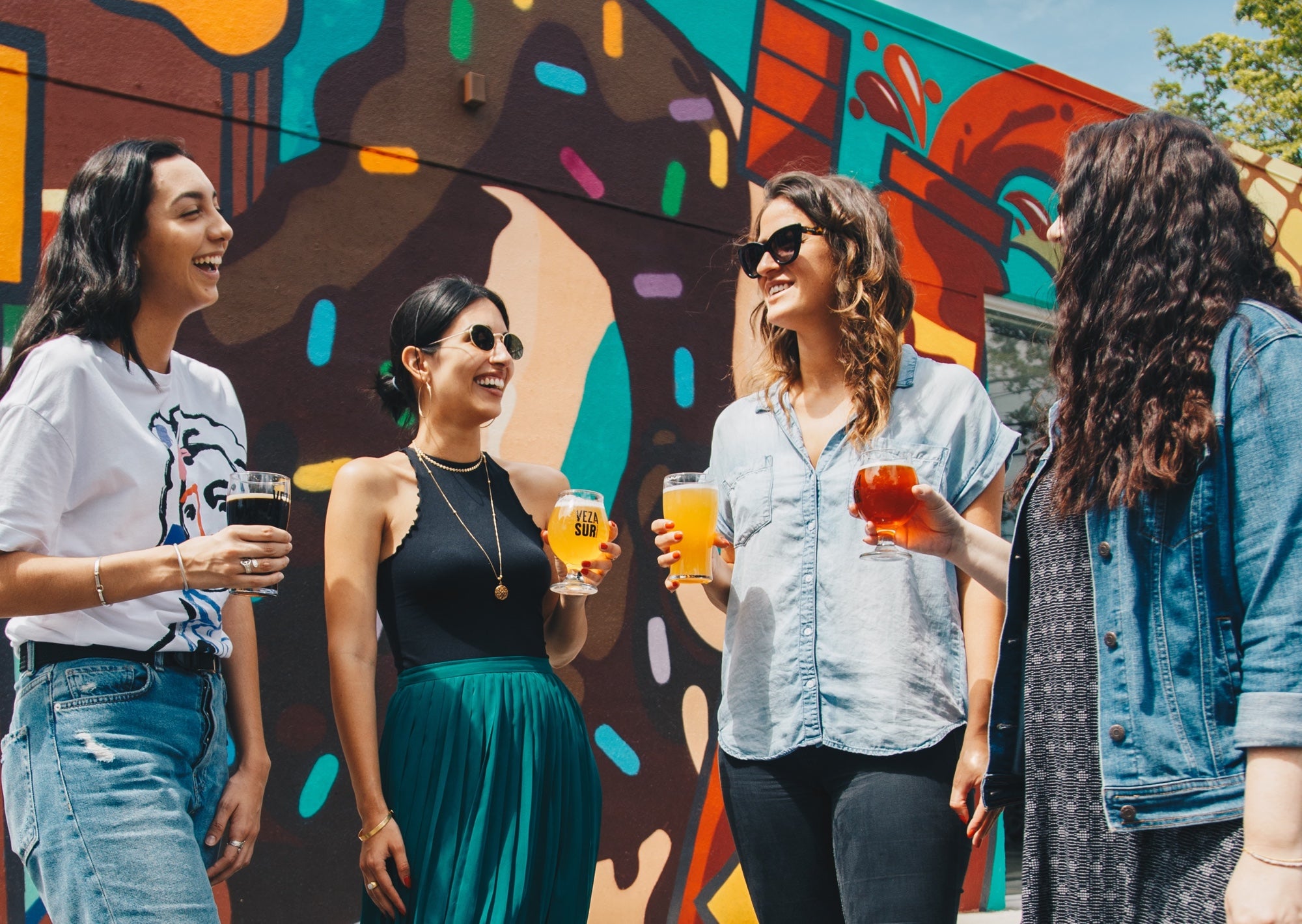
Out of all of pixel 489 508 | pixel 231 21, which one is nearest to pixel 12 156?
pixel 231 21

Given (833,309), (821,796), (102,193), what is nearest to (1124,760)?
(821,796)

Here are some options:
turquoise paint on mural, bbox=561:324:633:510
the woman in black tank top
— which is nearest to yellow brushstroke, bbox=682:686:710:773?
turquoise paint on mural, bbox=561:324:633:510

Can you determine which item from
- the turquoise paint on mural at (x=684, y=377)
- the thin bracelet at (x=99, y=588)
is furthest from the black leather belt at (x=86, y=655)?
the turquoise paint on mural at (x=684, y=377)

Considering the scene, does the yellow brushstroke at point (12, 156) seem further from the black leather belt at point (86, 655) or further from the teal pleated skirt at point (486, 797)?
the teal pleated skirt at point (486, 797)

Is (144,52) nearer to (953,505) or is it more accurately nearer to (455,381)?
(455,381)

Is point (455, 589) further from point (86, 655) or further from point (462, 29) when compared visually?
point (462, 29)

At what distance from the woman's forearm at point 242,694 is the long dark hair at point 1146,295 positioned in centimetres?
172

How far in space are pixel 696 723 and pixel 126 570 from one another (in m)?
2.99

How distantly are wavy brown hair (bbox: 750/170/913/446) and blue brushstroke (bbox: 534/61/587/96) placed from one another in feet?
7.20

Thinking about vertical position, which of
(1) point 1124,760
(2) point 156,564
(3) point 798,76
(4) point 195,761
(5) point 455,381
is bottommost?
(4) point 195,761

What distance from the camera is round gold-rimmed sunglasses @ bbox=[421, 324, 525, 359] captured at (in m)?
2.71

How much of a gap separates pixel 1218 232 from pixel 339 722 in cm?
200

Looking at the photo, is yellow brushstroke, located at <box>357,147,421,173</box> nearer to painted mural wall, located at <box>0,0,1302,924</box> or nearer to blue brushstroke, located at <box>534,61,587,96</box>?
painted mural wall, located at <box>0,0,1302,924</box>

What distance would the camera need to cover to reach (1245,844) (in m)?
1.41
